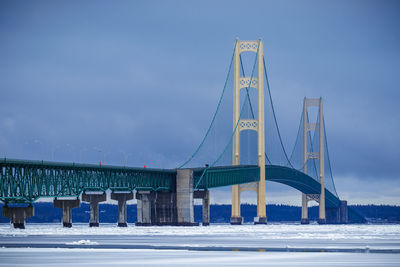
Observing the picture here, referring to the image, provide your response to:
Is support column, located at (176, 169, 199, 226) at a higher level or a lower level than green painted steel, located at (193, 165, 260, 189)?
lower

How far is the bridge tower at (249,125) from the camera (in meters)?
113

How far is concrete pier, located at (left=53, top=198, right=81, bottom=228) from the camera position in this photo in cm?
9531

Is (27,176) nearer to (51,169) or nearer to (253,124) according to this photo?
(51,169)

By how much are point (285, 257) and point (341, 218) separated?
14397cm

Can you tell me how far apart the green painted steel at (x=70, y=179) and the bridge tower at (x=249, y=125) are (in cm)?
1322

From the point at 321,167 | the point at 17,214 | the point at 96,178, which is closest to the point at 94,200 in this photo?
the point at 96,178

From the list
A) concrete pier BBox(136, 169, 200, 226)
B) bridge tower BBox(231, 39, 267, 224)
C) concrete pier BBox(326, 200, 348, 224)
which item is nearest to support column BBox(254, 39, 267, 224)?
bridge tower BBox(231, 39, 267, 224)

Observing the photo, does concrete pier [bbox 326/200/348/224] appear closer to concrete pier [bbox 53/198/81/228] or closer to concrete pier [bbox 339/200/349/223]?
concrete pier [bbox 339/200/349/223]

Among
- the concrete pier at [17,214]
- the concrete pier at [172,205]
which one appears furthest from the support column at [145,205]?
the concrete pier at [17,214]

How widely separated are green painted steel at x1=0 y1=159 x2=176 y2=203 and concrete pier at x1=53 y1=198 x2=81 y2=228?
225cm

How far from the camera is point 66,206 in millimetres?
96188

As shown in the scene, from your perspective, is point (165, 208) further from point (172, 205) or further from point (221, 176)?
point (221, 176)

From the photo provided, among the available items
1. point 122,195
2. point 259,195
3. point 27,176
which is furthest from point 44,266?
point 259,195

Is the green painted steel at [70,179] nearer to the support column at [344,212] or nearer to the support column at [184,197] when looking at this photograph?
the support column at [184,197]
